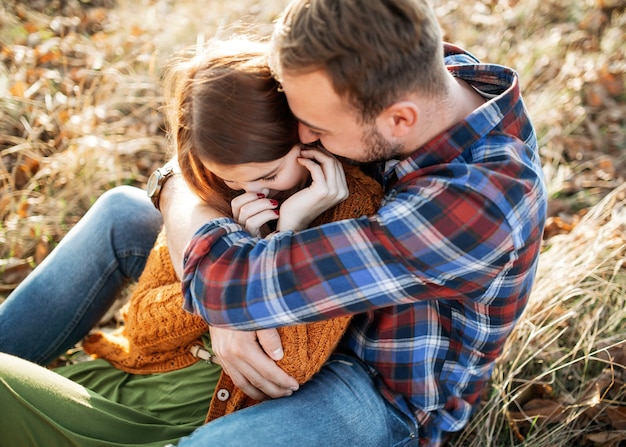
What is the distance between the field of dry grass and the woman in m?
0.43

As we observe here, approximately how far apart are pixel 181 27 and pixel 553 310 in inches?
126

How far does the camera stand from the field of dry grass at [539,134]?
233 centimetres

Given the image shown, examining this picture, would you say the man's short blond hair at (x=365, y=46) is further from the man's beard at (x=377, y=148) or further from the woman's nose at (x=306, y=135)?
the woman's nose at (x=306, y=135)

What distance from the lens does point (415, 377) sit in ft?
6.08

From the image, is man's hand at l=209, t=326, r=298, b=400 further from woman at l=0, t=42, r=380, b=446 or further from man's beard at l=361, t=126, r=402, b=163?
man's beard at l=361, t=126, r=402, b=163

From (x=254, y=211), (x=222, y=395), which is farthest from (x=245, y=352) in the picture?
(x=254, y=211)

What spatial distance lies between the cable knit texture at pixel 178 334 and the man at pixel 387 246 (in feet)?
0.22

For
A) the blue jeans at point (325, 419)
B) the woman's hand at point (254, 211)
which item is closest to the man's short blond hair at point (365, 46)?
the woman's hand at point (254, 211)

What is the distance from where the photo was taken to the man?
149 cm

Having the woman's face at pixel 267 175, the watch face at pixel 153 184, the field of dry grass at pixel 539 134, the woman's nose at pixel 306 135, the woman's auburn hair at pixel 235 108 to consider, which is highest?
the woman's auburn hair at pixel 235 108

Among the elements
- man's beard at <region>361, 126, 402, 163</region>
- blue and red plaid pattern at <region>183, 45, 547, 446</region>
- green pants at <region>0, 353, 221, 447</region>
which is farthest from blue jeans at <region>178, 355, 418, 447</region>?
man's beard at <region>361, 126, 402, 163</region>

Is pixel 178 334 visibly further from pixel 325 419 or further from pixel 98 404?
pixel 325 419

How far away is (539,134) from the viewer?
3.62 metres

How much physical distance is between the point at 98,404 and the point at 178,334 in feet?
0.99
